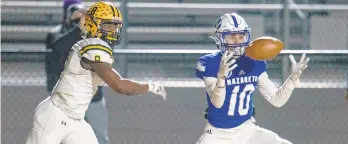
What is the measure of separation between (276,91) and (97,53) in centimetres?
125

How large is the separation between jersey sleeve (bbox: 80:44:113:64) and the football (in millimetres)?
922

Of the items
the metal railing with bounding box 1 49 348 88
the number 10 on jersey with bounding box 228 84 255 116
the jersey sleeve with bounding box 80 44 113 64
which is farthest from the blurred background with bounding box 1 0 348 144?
the jersey sleeve with bounding box 80 44 113 64

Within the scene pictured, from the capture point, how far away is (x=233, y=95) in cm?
521

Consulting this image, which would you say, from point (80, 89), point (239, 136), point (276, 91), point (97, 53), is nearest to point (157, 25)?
point (276, 91)

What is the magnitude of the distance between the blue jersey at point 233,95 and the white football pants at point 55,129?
2.72 feet

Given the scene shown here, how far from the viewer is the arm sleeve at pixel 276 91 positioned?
521 cm

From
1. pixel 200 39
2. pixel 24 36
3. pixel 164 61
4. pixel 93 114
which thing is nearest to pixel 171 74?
pixel 164 61

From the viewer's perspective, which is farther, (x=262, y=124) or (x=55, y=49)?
(x=262, y=124)

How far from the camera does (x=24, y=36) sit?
40.4 feet

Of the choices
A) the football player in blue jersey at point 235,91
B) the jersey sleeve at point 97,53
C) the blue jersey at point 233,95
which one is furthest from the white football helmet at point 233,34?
the jersey sleeve at point 97,53

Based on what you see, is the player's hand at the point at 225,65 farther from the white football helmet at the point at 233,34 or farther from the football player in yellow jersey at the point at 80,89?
the football player in yellow jersey at the point at 80,89

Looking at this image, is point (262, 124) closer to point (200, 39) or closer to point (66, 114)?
point (66, 114)

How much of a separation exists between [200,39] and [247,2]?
890 mm

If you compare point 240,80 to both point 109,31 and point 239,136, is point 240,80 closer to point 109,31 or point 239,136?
point 239,136
